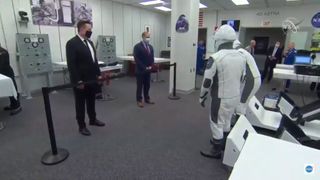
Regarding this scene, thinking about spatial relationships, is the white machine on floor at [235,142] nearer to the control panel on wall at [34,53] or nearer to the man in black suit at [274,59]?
the control panel on wall at [34,53]

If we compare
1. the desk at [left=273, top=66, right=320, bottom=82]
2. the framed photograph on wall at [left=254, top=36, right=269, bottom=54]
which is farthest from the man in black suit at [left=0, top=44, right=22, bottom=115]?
the framed photograph on wall at [left=254, top=36, right=269, bottom=54]

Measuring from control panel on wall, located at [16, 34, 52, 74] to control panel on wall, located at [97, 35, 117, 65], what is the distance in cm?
188

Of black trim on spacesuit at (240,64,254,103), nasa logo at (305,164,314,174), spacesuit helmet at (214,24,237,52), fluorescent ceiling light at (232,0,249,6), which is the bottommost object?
nasa logo at (305,164,314,174)

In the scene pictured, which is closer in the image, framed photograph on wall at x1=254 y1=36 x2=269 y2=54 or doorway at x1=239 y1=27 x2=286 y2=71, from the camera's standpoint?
doorway at x1=239 y1=27 x2=286 y2=71

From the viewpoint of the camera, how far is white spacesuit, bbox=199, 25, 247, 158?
2.14 metres

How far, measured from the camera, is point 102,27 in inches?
285

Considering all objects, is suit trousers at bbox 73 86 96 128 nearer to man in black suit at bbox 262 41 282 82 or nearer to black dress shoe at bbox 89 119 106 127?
black dress shoe at bbox 89 119 106 127

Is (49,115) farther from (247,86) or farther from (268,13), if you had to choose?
(268,13)

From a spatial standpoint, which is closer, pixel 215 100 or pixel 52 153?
pixel 215 100

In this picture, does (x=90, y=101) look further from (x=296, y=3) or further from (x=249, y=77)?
(x=296, y=3)

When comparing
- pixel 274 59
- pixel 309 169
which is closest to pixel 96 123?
pixel 309 169

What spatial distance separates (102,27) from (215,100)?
620 centimetres

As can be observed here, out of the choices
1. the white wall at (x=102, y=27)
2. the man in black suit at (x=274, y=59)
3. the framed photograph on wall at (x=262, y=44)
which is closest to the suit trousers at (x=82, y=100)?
the white wall at (x=102, y=27)

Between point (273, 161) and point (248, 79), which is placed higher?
point (248, 79)
